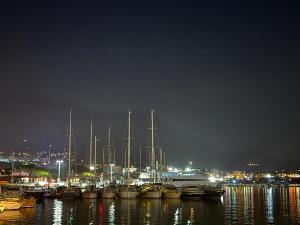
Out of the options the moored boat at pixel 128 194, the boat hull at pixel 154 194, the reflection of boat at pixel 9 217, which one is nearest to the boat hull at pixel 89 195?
the moored boat at pixel 128 194

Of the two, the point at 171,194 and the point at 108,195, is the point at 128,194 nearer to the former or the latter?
the point at 108,195

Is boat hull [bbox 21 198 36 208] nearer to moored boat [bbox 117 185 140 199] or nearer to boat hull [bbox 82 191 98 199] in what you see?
boat hull [bbox 82 191 98 199]

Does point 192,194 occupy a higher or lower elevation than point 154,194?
lower

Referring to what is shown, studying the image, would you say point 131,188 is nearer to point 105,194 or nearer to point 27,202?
point 105,194

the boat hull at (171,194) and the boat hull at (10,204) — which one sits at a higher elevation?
the boat hull at (10,204)

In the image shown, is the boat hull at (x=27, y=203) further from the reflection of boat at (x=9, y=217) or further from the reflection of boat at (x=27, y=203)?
the reflection of boat at (x=9, y=217)

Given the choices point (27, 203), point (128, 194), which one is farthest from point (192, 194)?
point (27, 203)

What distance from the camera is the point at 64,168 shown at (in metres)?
182

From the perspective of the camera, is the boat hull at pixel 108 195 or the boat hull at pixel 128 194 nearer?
the boat hull at pixel 128 194

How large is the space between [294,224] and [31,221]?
22.7m

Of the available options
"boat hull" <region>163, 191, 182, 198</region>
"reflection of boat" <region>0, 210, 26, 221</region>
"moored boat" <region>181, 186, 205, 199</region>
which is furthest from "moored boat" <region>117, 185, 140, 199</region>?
"reflection of boat" <region>0, 210, 26, 221</region>

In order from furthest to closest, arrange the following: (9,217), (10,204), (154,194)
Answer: (154,194)
(10,204)
(9,217)

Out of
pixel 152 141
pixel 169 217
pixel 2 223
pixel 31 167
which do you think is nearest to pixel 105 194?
pixel 152 141

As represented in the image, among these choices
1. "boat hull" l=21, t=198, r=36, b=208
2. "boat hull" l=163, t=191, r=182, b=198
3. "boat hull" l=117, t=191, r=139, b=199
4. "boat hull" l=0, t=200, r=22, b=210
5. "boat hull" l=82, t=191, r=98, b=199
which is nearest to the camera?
"boat hull" l=0, t=200, r=22, b=210
